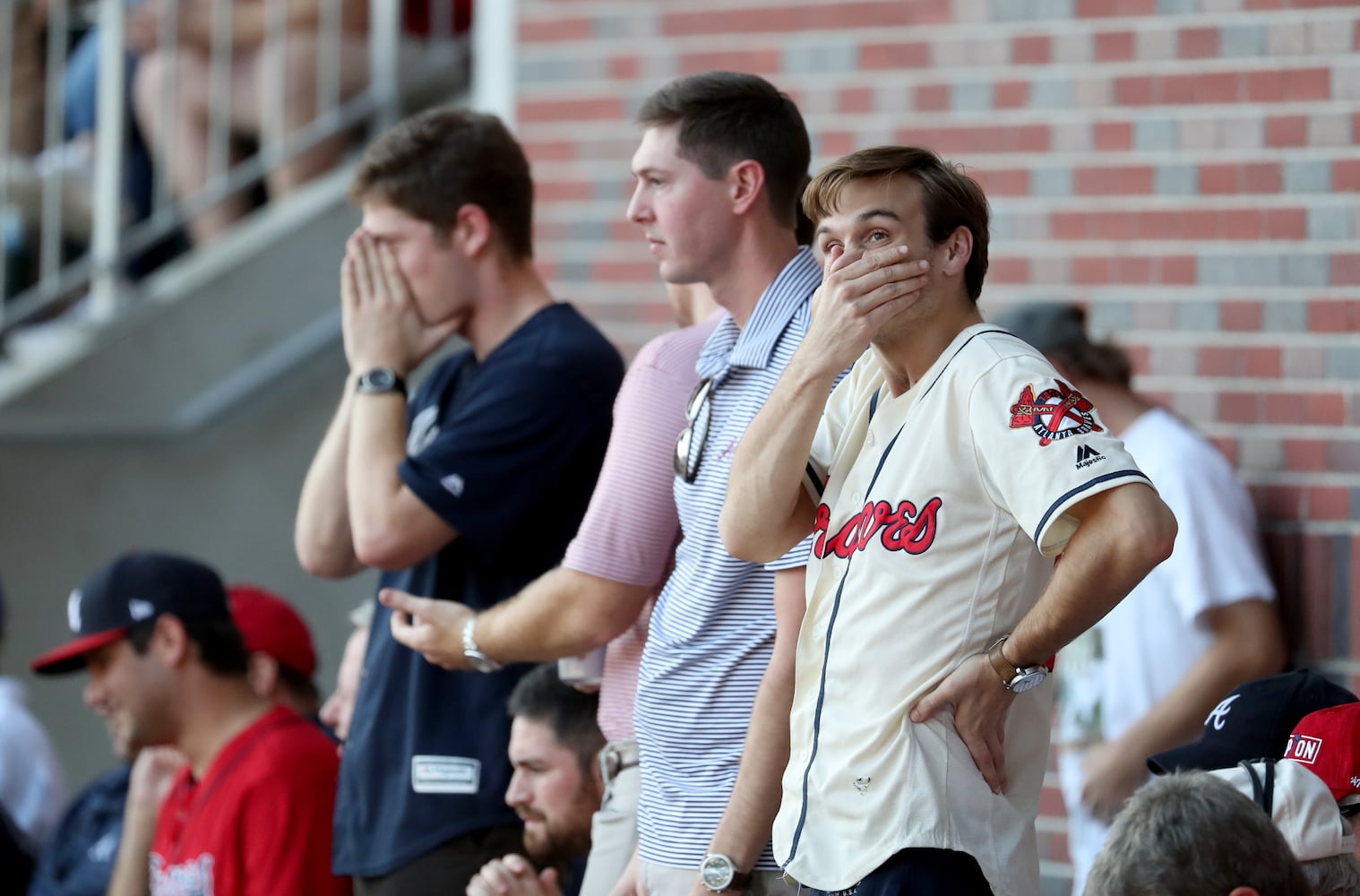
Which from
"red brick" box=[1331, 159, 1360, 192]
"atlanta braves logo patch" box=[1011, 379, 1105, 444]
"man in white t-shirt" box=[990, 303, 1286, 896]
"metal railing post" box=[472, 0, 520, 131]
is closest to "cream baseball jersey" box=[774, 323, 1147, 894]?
"atlanta braves logo patch" box=[1011, 379, 1105, 444]

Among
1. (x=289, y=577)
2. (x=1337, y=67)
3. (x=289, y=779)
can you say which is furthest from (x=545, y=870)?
(x=289, y=577)

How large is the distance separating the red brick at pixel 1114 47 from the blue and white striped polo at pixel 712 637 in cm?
178

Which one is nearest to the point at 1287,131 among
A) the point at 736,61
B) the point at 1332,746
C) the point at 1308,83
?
the point at 1308,83

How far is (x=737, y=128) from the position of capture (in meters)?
3.08

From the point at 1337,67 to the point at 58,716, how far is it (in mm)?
5108

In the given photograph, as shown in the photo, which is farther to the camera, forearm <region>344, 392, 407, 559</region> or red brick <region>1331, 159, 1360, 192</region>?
red brick <region>1331, 159, 1360, 192</region>

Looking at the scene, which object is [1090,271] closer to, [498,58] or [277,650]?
[498,58]

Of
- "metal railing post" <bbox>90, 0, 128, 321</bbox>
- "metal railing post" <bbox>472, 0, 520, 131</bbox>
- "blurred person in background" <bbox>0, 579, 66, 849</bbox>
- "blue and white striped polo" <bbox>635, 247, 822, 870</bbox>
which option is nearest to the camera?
"blue and white striped polo" <bbox>635, 247, 822, 870</bbox>

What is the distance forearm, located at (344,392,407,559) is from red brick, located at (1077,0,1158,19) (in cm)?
196

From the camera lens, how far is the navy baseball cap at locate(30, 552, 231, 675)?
4.58m

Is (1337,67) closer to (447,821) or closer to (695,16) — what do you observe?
(695,16)

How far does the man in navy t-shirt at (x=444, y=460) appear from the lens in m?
3.50

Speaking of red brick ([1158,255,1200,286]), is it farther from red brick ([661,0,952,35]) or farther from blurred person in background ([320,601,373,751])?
blurred person in background ([320,601,373,751])

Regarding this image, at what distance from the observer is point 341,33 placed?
6973mm
